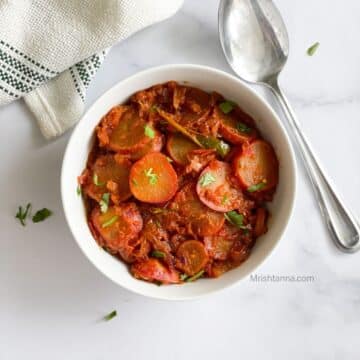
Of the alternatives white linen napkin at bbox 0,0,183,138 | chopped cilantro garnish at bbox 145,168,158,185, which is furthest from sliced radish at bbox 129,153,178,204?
white linen napkin at bbox 0,0,183,138

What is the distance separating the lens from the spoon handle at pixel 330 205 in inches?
74.9

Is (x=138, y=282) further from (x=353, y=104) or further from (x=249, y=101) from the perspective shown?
(x=353, y=104)

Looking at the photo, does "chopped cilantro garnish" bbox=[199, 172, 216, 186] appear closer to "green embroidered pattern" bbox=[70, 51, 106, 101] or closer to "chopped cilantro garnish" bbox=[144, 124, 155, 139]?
"chopped cilantro garnish" bbox=[144, 124, 155, 139]

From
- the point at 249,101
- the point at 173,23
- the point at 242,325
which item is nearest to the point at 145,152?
the point at 249,101

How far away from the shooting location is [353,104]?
196cm

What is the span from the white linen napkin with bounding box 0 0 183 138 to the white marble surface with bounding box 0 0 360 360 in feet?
0.23

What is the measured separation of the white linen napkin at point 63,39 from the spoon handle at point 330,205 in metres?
0.47

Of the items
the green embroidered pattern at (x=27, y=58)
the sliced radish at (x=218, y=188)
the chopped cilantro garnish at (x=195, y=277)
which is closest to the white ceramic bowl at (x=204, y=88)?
the chopped cilantro garnish at (x=195, y=277)

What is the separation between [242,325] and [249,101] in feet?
2.26

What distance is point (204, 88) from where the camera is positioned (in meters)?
1.76

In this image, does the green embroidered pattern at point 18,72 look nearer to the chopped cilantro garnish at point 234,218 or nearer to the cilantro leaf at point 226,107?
the cilantro leaf at point 226,107

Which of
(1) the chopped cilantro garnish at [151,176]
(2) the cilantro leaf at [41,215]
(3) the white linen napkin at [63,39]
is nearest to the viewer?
(1) the chopped cilantro garnish at [151,176]

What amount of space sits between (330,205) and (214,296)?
17.3 inches

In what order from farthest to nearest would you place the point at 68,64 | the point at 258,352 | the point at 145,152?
1. the point at 258,352
2. the point at 68,64
3. the point at 145,152
